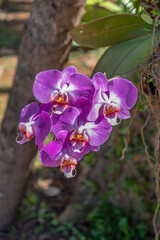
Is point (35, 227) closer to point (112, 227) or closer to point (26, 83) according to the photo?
point (112, 227)

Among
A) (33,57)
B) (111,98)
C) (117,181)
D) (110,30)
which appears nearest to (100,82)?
(111,98)

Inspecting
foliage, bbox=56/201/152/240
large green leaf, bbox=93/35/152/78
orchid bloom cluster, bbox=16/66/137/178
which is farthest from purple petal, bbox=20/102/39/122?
foliage, bbox=56/201/152/240

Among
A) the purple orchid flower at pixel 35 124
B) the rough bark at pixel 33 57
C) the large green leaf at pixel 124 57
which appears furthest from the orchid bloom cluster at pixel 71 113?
the rough bark at pixel 33 57

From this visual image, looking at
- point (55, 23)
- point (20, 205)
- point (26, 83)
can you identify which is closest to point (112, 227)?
point (20, 205)

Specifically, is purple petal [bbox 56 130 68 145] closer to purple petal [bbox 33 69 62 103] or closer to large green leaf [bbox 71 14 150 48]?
purple petal [bbox 33 69 62 103]

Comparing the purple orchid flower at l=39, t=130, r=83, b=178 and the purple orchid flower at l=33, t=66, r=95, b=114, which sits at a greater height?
the purple orchid flower at l=33, t=66, r=95, b=114

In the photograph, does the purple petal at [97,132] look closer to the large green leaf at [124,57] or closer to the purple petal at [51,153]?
the purple petal at [51,153]

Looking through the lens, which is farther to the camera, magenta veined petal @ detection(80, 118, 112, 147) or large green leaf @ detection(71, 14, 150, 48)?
large green leaf @ detection(71, 14, 150, 48)
